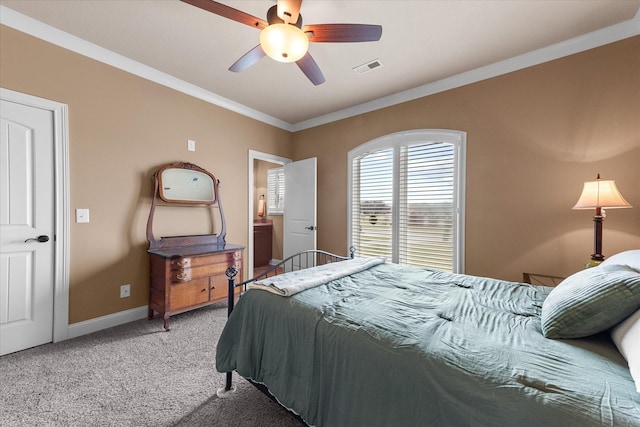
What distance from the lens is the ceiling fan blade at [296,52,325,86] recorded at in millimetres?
2062

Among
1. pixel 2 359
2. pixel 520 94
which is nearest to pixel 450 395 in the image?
pixel 520 94

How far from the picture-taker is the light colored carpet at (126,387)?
61.1 inches

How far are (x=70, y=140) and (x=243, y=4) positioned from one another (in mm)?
2006

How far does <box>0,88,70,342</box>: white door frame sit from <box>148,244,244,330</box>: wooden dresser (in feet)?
2.25

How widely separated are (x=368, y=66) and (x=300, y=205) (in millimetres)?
2232

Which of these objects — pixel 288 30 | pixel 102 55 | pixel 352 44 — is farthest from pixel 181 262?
pixel 352 44

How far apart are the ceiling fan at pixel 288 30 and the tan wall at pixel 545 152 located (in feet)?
6.00

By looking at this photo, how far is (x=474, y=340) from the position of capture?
1051 millimetres

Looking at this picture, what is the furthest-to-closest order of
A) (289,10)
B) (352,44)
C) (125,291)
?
1. (125,291)
2. (352,44)
3. (289,10)

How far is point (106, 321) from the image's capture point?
2.67m

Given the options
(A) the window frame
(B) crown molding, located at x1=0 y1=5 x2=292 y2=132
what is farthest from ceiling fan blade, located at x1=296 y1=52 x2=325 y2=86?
(A) the window frame

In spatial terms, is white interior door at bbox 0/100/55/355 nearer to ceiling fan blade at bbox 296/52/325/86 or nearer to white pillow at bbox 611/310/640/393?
ceiling fan blade at bbox 296/52/325/86

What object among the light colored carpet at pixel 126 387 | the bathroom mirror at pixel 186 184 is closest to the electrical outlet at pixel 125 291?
the light colored carpet at pixel 126 387

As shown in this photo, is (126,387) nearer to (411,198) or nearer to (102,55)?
(102,55)
